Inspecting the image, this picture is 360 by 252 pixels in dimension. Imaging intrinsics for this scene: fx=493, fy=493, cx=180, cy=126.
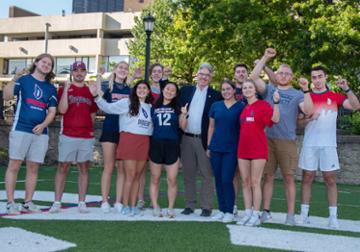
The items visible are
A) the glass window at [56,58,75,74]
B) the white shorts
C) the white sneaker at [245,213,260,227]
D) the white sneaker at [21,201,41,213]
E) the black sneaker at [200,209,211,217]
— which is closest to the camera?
the white sneaker at [245,213,260,227]

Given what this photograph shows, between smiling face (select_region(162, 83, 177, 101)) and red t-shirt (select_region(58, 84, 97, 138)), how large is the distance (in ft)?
3.33

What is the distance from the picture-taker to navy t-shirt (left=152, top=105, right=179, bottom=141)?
632cm

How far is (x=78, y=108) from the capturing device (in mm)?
6402

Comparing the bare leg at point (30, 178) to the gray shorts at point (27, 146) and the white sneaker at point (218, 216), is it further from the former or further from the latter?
the white sneaker at point (218, 216)

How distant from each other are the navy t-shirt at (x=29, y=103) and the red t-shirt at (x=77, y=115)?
0.98 ft

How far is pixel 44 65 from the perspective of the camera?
20.4ft

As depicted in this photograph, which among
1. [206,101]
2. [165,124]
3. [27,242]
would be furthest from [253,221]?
[27,242]

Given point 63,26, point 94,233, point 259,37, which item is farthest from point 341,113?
point 63,26

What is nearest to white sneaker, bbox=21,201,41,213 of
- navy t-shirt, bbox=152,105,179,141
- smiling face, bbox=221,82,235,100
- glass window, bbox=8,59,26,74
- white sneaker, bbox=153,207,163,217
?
white sneaker, bbox=153,207,163,217

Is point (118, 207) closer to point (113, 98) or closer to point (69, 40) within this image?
point (113, 98)

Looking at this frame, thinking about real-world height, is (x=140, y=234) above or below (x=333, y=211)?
below

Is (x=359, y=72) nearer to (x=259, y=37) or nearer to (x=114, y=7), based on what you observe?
(x=259, y=37)

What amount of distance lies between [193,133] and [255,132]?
1056mm

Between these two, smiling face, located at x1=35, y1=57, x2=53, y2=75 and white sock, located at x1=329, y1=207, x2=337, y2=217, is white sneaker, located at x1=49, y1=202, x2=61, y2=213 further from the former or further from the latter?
white sock, located at x1=329, y1=207, x2=337, y2=217
